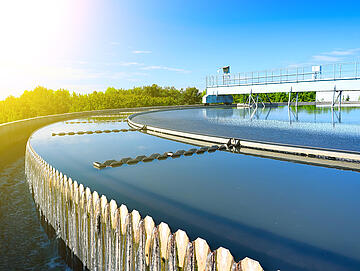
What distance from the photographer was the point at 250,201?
234 inches

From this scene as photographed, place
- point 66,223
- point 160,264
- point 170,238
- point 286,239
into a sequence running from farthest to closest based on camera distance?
point 66,223 → point 286,239 → point 160,264 → point 170,238

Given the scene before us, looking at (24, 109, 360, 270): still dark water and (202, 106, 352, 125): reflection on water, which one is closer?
(24, 109, 360, 270): still dark water

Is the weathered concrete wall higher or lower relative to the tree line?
lower

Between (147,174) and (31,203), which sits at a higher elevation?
(147,174)

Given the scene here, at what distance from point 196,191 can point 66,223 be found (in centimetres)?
284

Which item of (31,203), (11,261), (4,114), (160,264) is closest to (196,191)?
(160,264)

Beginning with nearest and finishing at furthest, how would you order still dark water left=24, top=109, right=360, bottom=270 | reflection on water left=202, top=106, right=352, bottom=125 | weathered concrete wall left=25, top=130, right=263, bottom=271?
weathered concrete wall left=25, top=130, right=263, bottom=271 < still dark water left=24, top=109, right=360, bottom=270 < reflection on water left=202, top=106, right=352, bottom=125

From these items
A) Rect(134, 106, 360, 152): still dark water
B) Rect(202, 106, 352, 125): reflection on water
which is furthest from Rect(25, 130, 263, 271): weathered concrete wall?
Rect(202, 106, 352, 125): reflection on water

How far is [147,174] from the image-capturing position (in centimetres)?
813

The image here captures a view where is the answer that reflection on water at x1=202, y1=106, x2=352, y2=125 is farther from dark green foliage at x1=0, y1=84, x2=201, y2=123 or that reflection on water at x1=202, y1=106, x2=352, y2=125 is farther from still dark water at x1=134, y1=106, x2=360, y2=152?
dark green foliage at x1=0, y1=84, x2=201, y2=123

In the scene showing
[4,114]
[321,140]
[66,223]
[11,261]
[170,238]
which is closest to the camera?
[170,238]

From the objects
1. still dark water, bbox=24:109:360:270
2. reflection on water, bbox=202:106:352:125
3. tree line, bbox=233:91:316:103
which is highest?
tree line, bbox=233:91:316:103

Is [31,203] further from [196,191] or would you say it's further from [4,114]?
[4,114]

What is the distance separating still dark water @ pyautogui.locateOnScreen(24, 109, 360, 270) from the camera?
162 inches
